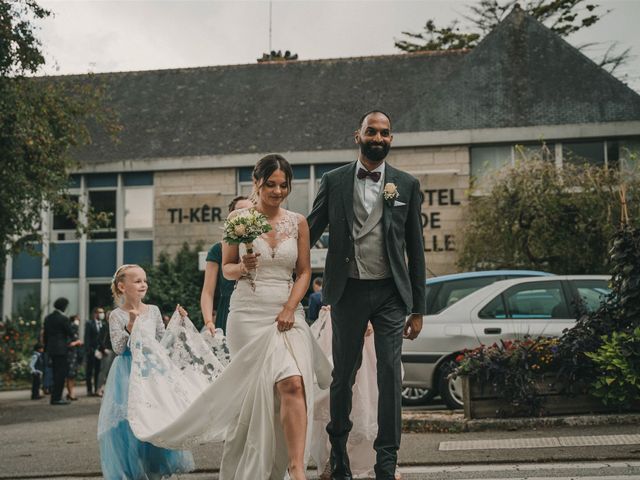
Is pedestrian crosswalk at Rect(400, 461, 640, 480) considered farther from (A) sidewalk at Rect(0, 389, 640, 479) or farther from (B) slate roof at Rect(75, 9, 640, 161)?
(B) slate roof at Rect(75, 9, 640, 161)

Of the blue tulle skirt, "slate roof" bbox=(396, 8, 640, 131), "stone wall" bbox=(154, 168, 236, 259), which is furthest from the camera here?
"stone wall" bbox=(154, 168, 236, 259)

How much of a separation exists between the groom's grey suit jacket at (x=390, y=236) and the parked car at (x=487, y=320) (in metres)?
6.31

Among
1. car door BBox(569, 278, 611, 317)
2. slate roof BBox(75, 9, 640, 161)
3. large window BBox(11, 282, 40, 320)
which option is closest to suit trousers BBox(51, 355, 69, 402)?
car door BBox(569, 278, 611, 317)

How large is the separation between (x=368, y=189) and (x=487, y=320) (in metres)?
6.58

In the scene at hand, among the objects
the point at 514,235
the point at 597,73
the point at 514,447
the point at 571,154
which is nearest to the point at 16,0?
the point at 514,235

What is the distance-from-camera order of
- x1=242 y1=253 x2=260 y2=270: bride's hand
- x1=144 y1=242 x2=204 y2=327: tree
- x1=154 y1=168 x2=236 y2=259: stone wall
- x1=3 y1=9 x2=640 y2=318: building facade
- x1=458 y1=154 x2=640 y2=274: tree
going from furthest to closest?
1. x1=154 y1=168 x2=236 y2=259: stone wall
2. x1=144 y1=242 x2=204 y2=327: tree
3. x1=3 y1=9 x2=640 y2=318: building facade
4. x1=458 y1=154 x2=640 y2=274: tree
5. x1=242 y1=253 x2=260 y2=270: bride's hand

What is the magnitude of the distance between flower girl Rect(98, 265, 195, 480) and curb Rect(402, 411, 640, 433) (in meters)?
3.77

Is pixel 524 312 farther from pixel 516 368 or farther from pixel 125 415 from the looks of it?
pixel 125 415

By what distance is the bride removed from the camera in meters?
6.30

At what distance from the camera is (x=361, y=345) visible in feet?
22.0

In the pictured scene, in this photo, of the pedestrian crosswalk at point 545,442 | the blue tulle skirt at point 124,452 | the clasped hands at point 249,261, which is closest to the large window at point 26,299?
the pedestrian crosswalk at point 545,442

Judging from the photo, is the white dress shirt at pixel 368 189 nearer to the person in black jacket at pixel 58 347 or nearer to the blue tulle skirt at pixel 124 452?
the blue tulle skirt at pixel 124 452

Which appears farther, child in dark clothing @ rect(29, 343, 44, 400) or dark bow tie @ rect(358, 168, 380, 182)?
child in dark clothing @ rect(29, 343, 44, 400)

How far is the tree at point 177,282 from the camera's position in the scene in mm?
31703
